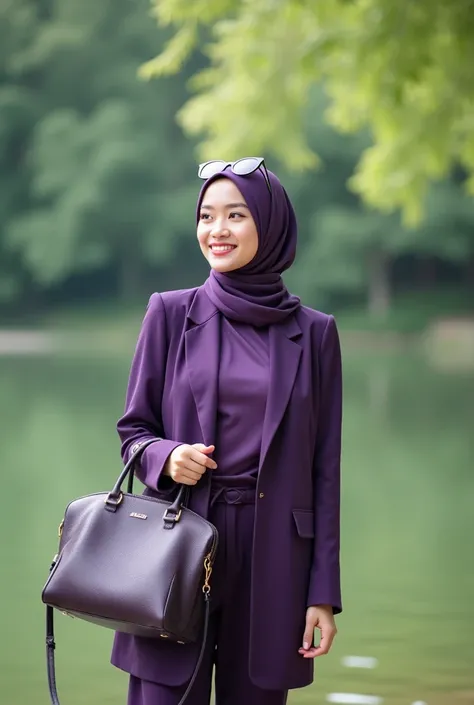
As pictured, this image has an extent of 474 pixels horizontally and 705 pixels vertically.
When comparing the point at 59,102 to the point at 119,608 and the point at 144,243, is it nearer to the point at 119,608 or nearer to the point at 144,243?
the point at 144,243

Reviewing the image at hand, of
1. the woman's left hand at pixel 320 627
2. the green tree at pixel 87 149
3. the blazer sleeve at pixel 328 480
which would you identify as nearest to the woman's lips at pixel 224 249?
the blazer sleeve at pixel 328 480

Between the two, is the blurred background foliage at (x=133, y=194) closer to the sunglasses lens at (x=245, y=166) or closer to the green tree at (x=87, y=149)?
the green tree at (x=87, y=149)

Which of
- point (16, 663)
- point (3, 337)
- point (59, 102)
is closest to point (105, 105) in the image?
point (59, 102)

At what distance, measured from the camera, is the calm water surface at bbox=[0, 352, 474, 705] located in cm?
385

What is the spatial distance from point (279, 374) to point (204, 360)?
5.2 inches

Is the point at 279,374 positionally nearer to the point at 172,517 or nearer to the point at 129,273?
the point at 172,517

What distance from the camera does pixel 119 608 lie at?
209 centimetres

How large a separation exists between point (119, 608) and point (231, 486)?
0.96 feet

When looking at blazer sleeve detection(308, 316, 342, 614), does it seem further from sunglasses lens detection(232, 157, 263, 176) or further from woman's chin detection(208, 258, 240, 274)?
sunglasses lens detection(232, 157, 263, 176)

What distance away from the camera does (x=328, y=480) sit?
2275 millimetres

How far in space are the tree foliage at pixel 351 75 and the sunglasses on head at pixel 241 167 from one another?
468 cm

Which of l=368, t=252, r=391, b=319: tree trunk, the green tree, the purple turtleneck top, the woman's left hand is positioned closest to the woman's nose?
the purple turtleneck top

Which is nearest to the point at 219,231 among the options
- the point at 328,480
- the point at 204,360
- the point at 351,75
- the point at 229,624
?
the point at 204,360

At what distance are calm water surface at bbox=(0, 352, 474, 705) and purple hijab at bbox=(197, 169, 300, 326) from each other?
1.69m
